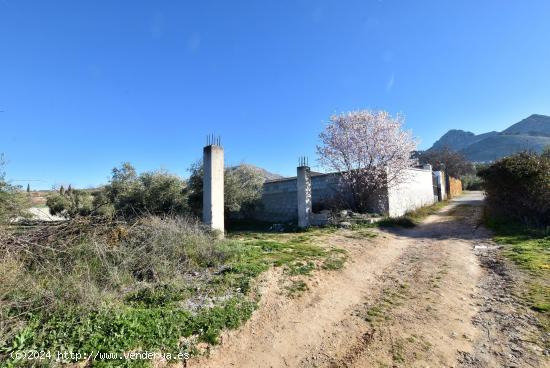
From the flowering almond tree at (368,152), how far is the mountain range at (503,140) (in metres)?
70.2

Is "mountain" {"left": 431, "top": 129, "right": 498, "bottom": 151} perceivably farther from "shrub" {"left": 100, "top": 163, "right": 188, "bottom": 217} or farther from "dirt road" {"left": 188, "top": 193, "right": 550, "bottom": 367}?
"dirt road" {"left": 188, "top": 193, "right": 550, "bottom": 367}

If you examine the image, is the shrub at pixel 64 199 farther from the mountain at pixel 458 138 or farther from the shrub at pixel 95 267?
the mountain at pixel 458 138

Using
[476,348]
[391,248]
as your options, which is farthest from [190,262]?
[391,248]

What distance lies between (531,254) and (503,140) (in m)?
144

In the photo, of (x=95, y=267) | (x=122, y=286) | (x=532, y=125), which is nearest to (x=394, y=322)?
(x=122, y=286)

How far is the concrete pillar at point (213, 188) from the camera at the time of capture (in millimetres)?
9792

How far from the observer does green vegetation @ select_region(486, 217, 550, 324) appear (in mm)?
4891

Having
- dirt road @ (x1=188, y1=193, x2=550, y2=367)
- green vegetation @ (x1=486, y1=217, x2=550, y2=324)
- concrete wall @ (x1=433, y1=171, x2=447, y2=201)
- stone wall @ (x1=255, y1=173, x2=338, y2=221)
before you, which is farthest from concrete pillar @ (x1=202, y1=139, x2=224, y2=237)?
concrete wall @ (x1=433, y1=171, x2=447, y2=201)

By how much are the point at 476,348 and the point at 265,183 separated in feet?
44.8

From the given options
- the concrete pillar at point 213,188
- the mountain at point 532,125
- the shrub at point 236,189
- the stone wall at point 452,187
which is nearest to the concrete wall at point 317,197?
the shrub at point 236,189

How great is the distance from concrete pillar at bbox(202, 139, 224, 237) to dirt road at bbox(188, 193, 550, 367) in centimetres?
418

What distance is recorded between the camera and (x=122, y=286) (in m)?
4.93

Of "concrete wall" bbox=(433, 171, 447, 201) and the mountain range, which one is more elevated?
the mountain range

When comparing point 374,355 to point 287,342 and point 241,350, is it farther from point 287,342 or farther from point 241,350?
point 241,350
